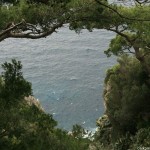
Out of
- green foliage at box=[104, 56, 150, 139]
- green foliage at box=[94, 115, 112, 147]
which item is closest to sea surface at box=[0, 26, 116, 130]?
green foliage at box=[94, 115, 112, 147]

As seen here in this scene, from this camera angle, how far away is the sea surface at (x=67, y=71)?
3100 centimetres

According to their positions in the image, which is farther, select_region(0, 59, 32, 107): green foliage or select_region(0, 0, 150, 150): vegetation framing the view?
select_region(0, 59, 32, 107): green foliage

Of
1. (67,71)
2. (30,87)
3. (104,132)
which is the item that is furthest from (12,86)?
(67,71)

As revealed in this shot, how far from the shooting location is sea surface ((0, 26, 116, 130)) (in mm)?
31000

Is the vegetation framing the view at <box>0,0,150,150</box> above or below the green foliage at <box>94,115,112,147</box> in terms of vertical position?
above

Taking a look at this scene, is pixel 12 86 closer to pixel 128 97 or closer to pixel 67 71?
pixel 128 97

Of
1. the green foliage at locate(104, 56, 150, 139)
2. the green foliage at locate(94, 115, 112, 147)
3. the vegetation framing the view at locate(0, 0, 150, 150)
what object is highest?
the vegetation framing the view at locate(0, 0, 150, 150)

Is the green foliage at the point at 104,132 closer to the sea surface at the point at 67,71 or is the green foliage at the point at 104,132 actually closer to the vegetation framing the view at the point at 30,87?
the vegetation framing the view at the point at 30,87

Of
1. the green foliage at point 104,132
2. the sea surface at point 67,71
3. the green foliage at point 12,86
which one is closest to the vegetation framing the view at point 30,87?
the green foliage at point 12,86

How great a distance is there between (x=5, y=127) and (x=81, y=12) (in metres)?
4.39

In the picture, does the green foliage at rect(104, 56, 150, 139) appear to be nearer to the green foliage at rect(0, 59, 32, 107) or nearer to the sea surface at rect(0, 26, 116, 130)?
the sea surface at rect(0, 26, 116, 130)

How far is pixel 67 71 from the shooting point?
38062 mm

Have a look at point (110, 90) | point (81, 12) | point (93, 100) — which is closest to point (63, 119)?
point (93, 100)

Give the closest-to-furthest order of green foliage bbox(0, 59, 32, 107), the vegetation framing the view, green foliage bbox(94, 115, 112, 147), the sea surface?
1. the vegetation framing the view
2. green foliage bbox(0, 59, 32, 107)
3. green foliage bbox(94, 115, 112, 147)
4. the sea surface
